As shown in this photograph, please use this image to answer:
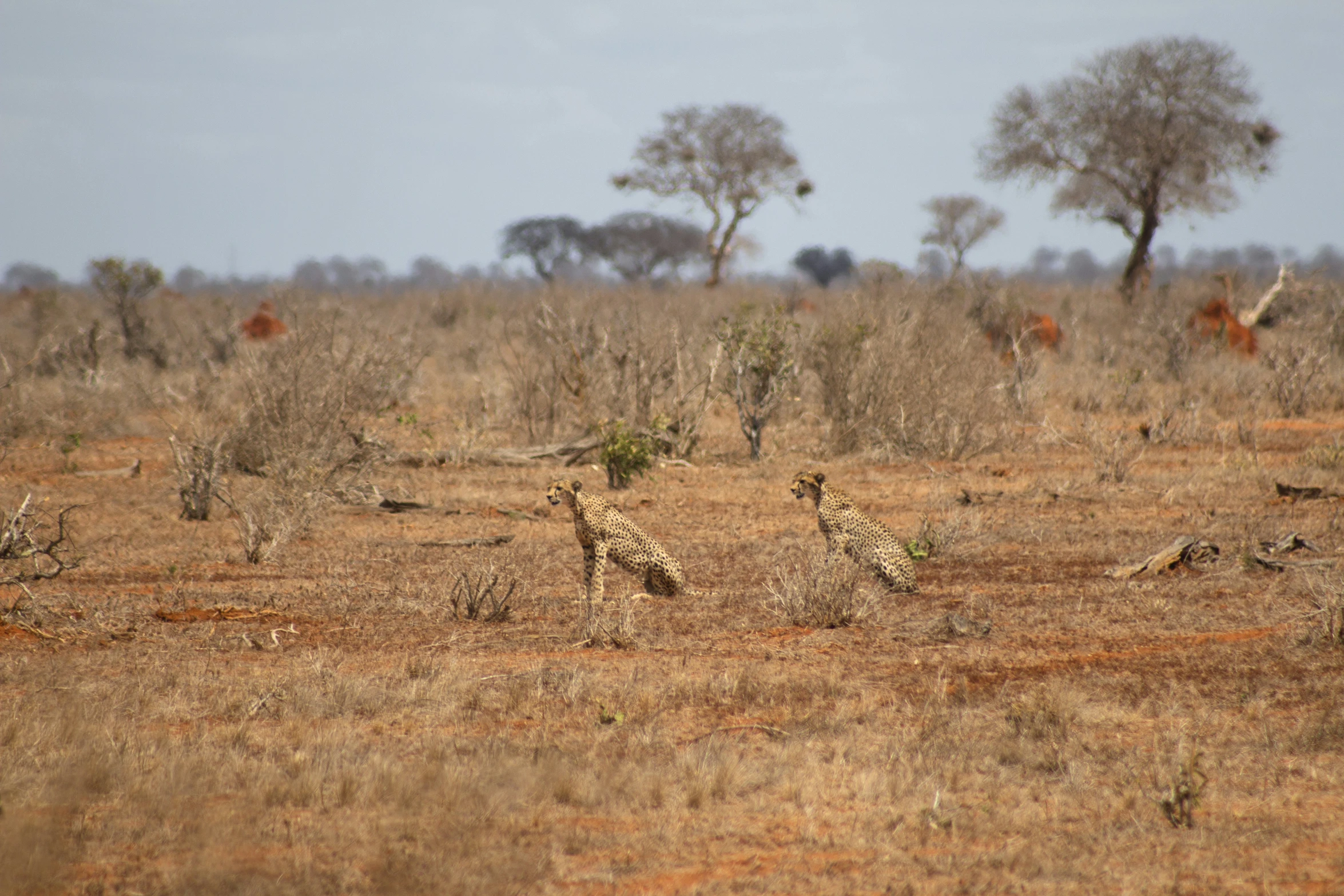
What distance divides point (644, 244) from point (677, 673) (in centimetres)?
5154

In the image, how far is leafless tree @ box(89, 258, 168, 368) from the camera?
21.9 meters

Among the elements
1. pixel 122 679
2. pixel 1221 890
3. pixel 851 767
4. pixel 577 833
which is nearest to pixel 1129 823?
pixel 1221 890

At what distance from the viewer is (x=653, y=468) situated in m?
13.7

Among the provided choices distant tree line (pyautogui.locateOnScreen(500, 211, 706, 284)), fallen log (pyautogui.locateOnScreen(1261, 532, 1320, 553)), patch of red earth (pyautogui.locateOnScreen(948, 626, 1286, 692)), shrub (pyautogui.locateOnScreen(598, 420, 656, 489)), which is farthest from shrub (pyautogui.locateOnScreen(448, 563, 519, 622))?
distant tree line (pyautogui.locateOnScreen(500, 211, 706, 284))

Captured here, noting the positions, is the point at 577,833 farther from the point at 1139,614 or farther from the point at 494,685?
the point at 1139,614

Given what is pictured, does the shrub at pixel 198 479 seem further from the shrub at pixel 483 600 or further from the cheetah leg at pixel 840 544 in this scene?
the cheetah leg at pixel 840 544

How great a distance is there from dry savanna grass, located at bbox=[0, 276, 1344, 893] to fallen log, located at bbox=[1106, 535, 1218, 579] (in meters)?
0.06

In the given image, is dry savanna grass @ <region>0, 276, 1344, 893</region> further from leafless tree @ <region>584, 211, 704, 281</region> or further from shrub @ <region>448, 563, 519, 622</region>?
leafless tree @ <region>584, 211, 704, 281</region>

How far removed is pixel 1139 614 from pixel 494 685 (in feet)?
12.7

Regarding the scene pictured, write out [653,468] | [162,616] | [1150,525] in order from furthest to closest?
[653,468] → [1150,525] → [162,616]

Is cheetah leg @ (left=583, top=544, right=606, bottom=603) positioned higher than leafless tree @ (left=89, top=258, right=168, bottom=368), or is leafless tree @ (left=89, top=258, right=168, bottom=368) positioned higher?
leafless tree @ (left=89, top=258, right=168, bottom=368)

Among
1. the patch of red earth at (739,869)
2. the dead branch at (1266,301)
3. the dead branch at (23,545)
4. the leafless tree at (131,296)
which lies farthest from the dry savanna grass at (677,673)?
the dead branch at (1266,301)

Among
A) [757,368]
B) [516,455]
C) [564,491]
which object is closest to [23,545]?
[564,491]

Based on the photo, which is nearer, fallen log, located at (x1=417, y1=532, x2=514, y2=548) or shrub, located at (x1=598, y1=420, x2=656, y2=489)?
fallen log, located at (x1=417, y1=532, x2=514, y2=548)
